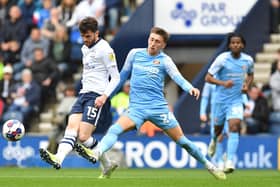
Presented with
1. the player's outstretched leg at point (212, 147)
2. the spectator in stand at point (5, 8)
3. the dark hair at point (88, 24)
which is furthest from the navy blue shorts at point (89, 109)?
the spectator in stand at point (5, 8)

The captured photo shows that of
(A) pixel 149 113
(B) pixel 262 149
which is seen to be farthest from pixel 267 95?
(A) pixel 149 113

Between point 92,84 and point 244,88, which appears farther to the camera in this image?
point 244,88

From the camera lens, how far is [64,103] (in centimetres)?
2670

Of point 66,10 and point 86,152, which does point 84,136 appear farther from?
point 66,10

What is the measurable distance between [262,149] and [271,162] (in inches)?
13.6

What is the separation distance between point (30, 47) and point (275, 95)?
6.67m

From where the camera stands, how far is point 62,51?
29.0 metres

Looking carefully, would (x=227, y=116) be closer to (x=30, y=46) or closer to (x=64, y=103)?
(x=64, y=103)

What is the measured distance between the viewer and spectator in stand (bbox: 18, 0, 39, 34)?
30.6m

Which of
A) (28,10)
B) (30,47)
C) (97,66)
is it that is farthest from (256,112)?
(97,66)

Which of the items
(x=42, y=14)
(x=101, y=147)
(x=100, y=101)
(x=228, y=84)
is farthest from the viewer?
(x=42, y=14)

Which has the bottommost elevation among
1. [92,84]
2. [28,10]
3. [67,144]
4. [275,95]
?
[275,95]

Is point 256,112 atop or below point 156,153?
atop

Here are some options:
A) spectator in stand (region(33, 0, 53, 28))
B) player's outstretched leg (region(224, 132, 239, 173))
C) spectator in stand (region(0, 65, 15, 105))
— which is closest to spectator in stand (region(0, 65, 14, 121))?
spectator in stand (region(0, 65, 15, 105))
